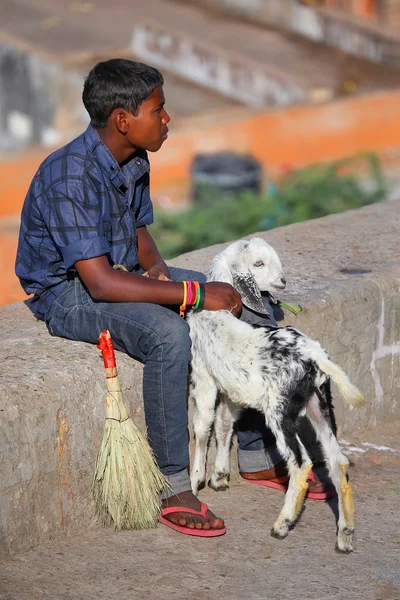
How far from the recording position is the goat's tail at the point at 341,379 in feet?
12.0

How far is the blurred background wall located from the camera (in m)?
12.5

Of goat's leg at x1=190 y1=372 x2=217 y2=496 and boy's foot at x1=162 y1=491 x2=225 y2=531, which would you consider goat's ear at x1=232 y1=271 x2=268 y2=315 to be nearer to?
goat's leg at x1=190 y1=372 x2=217 y2=496

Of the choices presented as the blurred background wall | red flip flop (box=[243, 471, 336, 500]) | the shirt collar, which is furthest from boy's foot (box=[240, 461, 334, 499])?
the blurred background wall

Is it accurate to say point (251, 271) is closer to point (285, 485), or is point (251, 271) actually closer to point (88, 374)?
point (88, 374)

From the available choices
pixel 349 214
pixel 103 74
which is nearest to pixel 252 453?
pixel 103 74

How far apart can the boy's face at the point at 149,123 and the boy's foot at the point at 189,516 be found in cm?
138

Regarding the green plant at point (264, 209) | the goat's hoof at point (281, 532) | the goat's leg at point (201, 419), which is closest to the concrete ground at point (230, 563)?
the goat's hoof at point (281, 532)

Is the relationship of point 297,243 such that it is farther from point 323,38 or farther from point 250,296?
point 323,38

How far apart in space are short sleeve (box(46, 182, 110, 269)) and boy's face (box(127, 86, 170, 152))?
0.99 feet

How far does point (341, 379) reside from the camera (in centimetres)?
367

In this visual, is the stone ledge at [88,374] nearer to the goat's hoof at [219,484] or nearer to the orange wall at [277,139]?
the goat's hoof at [219,484]

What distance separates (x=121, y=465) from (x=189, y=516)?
0.34 metres

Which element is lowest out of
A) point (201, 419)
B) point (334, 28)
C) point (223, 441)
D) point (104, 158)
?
point (223, 441)

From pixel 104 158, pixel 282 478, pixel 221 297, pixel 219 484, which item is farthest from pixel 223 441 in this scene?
pixel 104 158
